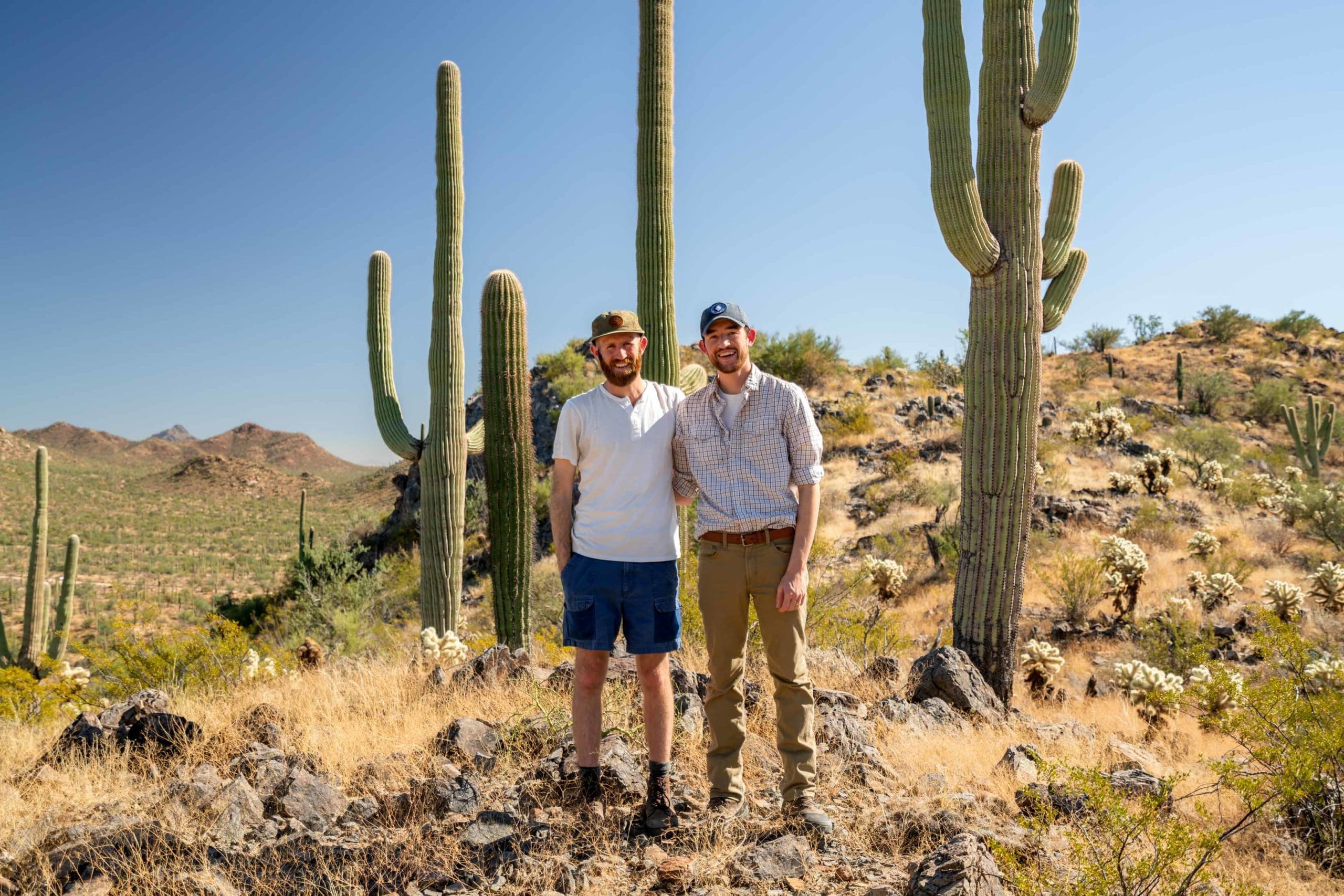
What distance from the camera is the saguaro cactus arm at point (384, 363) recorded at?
31.8 ft

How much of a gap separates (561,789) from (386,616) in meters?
11.6

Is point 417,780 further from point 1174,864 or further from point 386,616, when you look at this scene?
point 386,616

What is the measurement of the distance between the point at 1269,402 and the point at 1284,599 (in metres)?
18.7

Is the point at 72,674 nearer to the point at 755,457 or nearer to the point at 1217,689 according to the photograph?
the point at 755,457

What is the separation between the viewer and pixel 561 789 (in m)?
3.47

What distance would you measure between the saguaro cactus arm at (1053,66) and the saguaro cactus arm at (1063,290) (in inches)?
68.8

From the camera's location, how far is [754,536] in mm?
3199

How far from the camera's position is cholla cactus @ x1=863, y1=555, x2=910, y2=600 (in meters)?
10.0

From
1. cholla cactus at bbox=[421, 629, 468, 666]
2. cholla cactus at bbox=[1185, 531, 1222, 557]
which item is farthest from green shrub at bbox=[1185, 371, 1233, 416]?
cholla cactus at bbox=[421, 629, 468, 666]

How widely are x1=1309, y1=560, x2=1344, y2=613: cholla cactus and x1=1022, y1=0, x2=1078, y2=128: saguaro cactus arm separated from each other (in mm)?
6359

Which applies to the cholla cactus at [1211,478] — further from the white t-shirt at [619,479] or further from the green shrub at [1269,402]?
the white t-shirt at [619,479]

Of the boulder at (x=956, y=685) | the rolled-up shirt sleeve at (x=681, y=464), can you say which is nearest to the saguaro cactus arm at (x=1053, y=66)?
the boulder at (x=956, y=685)

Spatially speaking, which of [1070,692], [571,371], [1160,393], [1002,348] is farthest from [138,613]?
[1160,393]

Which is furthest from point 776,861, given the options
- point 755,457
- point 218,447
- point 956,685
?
point 218,447
